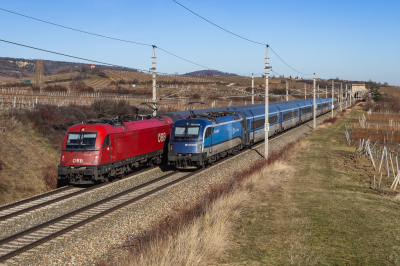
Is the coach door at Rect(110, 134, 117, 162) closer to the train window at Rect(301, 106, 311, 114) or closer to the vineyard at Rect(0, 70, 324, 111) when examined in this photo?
the vineyard at Rect(0, 70, 324, 111)

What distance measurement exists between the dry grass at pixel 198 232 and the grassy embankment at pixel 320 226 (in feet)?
1.34

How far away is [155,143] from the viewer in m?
22.4

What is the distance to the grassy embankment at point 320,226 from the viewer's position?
987 cm

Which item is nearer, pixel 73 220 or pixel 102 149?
pixel 73 220

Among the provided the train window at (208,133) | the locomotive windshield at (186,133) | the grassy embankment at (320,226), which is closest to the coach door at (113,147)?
the locomotive windshield at (186,133)

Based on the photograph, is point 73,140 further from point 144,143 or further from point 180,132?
point 180,132

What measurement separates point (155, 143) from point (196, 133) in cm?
318

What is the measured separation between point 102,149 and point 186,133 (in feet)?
16.7

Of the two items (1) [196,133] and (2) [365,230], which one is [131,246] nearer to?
(2) [365,230]

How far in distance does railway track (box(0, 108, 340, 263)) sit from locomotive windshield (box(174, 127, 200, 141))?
2.72m

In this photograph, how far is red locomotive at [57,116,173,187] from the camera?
17.3 m

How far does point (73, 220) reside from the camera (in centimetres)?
1305

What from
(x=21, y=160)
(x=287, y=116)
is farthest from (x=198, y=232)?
(x=287, y=116)

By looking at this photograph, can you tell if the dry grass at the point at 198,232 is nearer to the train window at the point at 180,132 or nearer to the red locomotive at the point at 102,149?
the train window at the point at 180,132
